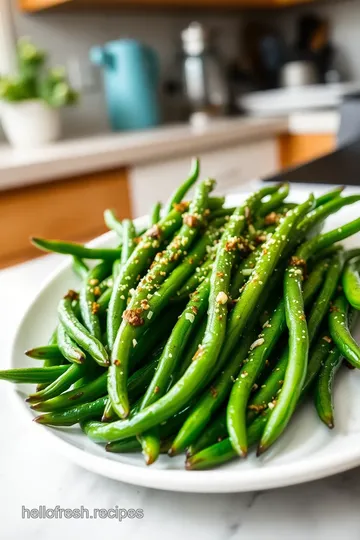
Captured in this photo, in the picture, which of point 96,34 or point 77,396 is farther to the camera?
point 96,34

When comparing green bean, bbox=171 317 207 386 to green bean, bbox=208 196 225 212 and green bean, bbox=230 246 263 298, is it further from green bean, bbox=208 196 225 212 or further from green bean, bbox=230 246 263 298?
green bean, bbox=208 196 225 212

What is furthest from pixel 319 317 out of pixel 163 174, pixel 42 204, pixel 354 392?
pixel 163 174

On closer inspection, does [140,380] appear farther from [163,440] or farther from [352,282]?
[352,282]

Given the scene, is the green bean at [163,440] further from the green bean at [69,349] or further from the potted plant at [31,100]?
the potted plant at [31,100]

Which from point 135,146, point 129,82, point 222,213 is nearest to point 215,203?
point 222,213

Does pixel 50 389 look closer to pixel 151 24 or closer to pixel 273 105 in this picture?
pixel 273 105

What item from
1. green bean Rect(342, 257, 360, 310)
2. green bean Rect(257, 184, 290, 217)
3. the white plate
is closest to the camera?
the white plate

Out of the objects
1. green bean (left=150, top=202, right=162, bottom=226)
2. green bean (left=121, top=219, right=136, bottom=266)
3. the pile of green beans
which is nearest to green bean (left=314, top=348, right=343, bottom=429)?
the pile of green beans
